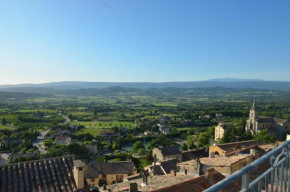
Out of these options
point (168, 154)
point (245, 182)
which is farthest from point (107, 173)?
point (245, 182)

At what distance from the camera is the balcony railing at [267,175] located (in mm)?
1688

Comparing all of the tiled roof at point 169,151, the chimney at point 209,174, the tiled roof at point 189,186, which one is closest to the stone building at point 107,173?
the tiled roof at point 169,151

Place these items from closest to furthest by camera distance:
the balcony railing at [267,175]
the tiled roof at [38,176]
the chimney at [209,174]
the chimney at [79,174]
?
the balcony railing at [267,175] < the tiled roof at [38,176] < the chimney at [79,174] < the chimney at [209,174]

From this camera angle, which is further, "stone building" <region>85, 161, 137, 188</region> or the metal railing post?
"stone building" <region>85, 161, 137, 188</region>

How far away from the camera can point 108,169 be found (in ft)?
92.2

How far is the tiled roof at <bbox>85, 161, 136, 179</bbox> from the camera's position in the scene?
89.7 ft

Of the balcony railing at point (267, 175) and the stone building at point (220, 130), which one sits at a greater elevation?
the balcony railing at point (267, 175)

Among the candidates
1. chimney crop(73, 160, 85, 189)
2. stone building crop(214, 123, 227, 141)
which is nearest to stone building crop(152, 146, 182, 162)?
stone building crop(214, 123, 227, 141)

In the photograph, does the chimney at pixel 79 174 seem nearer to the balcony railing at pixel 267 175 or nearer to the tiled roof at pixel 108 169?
the balcony railing at pixel 267 175

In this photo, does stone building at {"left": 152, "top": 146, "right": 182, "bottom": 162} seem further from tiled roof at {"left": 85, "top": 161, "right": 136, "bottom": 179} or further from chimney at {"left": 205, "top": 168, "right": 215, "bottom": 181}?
chimney at {"left": 205, "top": 168, "right": 215, "bottom": 181}

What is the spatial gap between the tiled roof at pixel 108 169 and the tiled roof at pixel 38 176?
21271 mm

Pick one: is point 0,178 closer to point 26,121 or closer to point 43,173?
point 43,173

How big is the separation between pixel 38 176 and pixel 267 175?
6.15 meters

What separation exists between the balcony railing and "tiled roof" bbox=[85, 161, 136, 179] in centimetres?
2682
